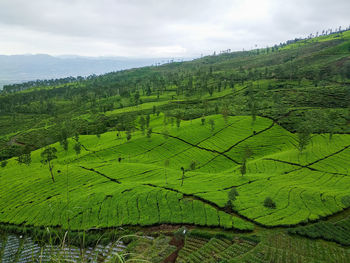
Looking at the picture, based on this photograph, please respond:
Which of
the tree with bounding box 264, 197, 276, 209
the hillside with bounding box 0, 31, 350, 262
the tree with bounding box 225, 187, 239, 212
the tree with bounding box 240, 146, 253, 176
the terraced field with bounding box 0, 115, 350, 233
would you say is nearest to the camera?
the hillside with bounding box 0, 31, 350, 262

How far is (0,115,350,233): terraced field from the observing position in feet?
138

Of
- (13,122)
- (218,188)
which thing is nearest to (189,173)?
(218,188)

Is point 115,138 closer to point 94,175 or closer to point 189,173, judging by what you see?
point 94,175

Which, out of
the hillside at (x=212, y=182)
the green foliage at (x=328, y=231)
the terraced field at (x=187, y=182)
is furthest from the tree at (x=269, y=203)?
the green foliage at (x=328, y=231)

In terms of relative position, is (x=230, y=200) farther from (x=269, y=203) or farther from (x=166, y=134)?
(x=166, y=134)

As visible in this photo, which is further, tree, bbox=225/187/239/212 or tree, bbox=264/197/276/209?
tree, bbox=225/187/239/212

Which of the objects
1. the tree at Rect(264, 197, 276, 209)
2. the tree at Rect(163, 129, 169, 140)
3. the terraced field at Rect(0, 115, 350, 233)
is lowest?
the terraced field at Rect(0, 115, 350, 233)

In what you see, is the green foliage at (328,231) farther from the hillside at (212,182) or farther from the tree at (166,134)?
the tree at (166,134)

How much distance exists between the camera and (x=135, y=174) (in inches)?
2569

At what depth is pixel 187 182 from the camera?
57.1 m

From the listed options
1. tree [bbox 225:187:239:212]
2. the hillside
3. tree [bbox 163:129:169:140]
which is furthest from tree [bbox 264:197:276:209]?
→ tree [bbox 163:129:169:140]

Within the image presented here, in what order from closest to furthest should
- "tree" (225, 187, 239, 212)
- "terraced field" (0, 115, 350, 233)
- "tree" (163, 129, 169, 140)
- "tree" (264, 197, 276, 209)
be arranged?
1. "terraced field" (0, 115, 350, 233)
2. "tree" (264, 197, 276, 209)
3. "tree" (225, 187, 239, 212)
4. "tree" (163, 129, 169, 140)

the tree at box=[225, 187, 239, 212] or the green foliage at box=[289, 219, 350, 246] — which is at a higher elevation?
the tree at box=[225, 187, 239, 212]

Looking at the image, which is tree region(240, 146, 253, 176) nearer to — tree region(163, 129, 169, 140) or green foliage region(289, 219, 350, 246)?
green foliage region(289, 219, 350, 246)
